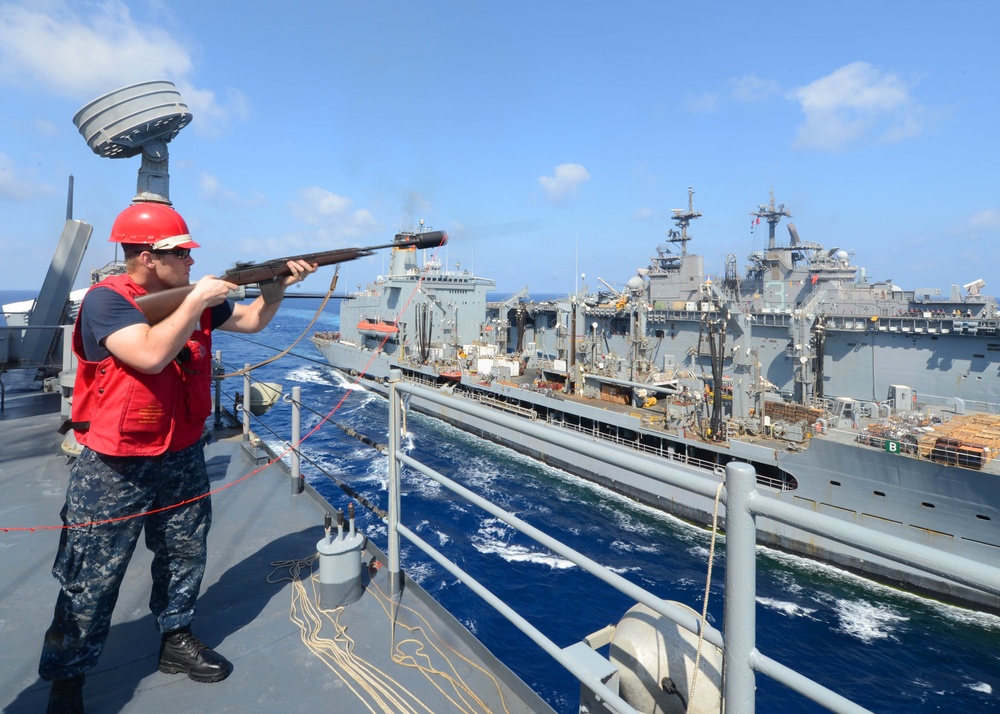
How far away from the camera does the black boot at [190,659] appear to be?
95.0 inches

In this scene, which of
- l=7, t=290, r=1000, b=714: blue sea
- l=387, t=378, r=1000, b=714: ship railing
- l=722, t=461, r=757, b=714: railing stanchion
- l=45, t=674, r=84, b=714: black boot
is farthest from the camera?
l=7, t=290, r=1000, b=714: blue sea

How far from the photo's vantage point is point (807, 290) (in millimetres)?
30312

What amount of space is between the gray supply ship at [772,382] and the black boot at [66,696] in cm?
237

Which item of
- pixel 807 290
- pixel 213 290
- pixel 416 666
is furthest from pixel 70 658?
pixel 807 290

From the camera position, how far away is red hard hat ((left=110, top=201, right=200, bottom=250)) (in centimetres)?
219

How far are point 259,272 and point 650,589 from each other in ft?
41.3

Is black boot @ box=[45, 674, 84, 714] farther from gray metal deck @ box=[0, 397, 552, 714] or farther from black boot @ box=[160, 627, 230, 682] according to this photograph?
black boot @ box=[160, 627, 230, 682]

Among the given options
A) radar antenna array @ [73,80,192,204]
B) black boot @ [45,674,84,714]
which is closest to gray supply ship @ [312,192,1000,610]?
black boot @ [45,674,84,714]

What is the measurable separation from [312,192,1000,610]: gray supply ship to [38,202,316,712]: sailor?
182 cm

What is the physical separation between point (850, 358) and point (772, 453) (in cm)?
994

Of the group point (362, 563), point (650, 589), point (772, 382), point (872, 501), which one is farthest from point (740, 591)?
point (772, 382)

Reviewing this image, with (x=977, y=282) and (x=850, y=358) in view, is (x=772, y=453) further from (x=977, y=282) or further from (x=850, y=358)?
(x=977, y=282)

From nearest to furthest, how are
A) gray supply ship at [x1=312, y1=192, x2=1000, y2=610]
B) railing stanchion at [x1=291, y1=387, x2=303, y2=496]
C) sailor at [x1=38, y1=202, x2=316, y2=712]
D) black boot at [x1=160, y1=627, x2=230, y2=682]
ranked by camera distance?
sailor at [x1=38, y1=202, x2=316, y2=712]
black boot at [x1=160, y1=627, x2=230, y2=682]
railing stanchion at [x1=291, y1=387, x2=303, y2=496]
gray supply ship at [x1=312, y1=192, x2=1000, y2=610]

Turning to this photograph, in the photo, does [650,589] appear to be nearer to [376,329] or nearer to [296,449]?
[296,449]
